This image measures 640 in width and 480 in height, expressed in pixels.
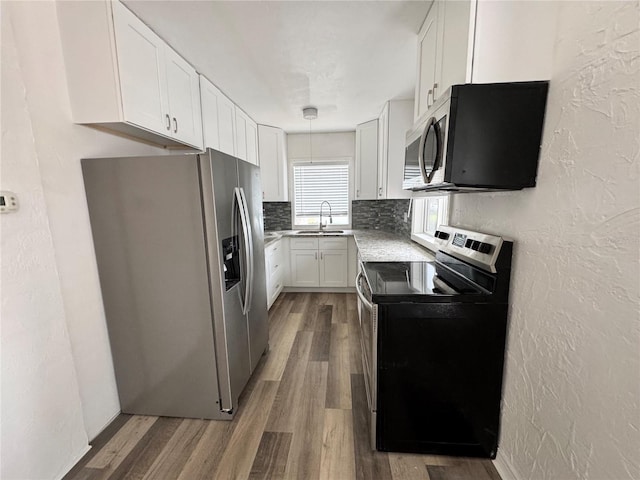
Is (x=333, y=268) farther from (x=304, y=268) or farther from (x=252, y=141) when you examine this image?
(x=252, y=141)

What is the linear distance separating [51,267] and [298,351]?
181cm

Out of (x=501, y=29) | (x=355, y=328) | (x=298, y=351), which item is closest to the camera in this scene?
(x=501, y=29)

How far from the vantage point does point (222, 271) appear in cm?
162

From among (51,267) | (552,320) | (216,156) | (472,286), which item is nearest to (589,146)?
(552,320)

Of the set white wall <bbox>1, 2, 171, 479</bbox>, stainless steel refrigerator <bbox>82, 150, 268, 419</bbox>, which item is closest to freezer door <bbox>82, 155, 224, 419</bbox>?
stainless steel refrigerator <bbox>82, 150, 268, 419</bbox>

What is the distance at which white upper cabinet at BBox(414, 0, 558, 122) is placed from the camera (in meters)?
1.04

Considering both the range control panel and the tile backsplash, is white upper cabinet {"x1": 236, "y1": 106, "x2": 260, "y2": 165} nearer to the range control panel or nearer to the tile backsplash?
the tile backsplash

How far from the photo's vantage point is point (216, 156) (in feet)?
5.09

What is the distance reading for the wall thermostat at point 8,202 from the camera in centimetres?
116

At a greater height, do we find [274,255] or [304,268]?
[274,255]

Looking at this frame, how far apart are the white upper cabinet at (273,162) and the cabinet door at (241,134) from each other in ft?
2.10

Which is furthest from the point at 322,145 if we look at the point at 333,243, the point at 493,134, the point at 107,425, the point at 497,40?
the point at 107,425

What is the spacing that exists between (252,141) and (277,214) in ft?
4.09

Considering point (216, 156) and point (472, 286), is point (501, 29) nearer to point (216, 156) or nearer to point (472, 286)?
point (472, 286)
